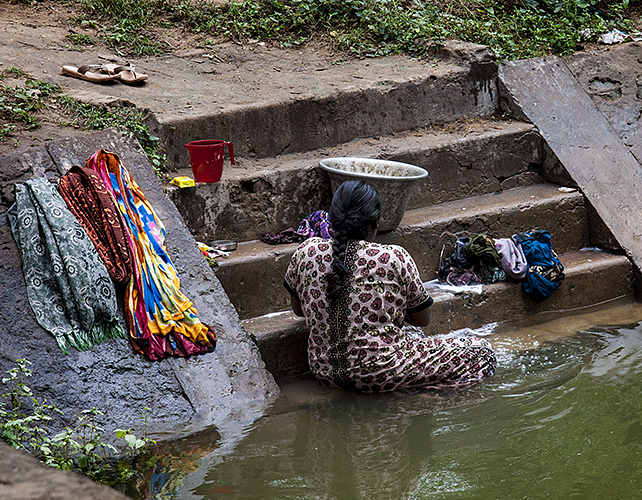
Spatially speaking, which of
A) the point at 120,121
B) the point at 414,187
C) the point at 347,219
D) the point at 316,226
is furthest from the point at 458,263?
the point at 120,121

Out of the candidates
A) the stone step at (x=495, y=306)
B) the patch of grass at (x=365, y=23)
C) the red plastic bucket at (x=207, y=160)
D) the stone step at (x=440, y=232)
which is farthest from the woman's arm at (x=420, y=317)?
the patch of grass at (x=365, y=23)

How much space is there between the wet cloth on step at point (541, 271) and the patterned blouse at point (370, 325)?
A: 1.26 meters

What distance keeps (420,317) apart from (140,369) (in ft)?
5.11

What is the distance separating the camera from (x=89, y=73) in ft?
19.1

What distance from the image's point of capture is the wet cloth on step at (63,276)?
12.1 ft

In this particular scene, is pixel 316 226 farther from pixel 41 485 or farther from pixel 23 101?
pixel 41 485

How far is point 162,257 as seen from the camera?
13.4 ft

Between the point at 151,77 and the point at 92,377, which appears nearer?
the point at 92,377

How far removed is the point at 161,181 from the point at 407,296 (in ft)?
6.38

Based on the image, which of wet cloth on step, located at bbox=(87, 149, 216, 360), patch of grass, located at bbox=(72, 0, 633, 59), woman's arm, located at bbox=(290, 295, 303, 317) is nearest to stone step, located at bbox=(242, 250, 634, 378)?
woman's arm, located at bbox=(290, 295, 303, 317)

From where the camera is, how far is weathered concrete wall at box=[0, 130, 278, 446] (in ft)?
11.5

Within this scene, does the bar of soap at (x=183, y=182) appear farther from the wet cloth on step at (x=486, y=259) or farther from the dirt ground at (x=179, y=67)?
the wet cloth on step at (x=486, y=259)

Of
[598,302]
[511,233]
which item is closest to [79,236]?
[511,233]

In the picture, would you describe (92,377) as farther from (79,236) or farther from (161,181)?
(161,181)
